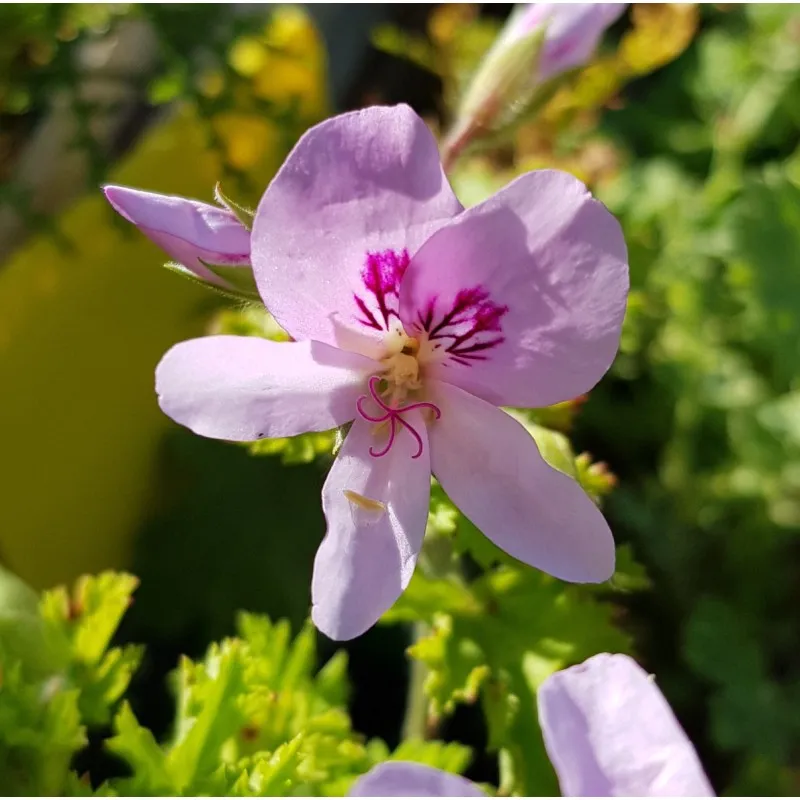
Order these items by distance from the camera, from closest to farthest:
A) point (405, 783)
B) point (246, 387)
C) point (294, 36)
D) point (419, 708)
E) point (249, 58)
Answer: point (405, 783) → point (246, 387) → point (419, 708) → point (294, 36) → point (249, 58)

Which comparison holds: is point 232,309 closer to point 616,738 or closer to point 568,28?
point 568,28

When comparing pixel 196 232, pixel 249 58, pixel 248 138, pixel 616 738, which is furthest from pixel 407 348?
pixel 249 58

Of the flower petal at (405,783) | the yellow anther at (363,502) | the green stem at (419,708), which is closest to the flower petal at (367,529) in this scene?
the yellow anther at (363,502)

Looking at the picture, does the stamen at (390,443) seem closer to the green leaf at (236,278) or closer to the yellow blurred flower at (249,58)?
the green leaf at (236,278)

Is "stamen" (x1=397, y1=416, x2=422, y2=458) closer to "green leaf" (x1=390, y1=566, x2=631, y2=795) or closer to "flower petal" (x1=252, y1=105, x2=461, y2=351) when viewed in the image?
"flower petal" (x1=252, y1=105, x2=461, y2=351)

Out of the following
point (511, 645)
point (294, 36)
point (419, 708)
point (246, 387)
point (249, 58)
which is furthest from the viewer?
point (249, 58)

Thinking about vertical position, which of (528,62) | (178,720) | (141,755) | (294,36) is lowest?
(178,720)

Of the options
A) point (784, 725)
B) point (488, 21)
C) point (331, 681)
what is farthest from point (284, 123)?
point (784, 725)

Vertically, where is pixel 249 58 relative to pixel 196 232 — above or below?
below

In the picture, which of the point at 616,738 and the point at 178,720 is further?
the point at 178,720
